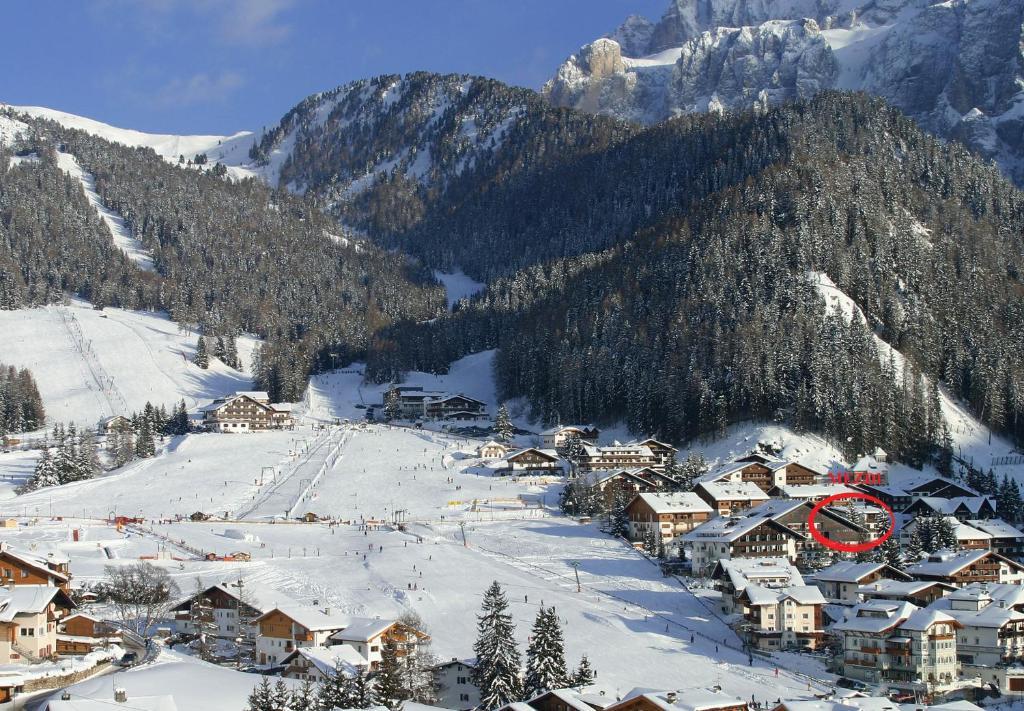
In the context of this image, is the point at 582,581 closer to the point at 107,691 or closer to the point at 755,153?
the point at 107,691

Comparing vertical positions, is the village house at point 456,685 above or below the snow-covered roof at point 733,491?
below

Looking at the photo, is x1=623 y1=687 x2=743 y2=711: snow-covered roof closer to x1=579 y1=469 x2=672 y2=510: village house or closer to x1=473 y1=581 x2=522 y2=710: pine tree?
x1=473 y1=581 x2=522 y2=710: pine tree

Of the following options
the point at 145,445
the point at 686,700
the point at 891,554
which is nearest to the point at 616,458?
the point at 891,554

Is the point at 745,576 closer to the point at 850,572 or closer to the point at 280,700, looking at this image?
the point at 850,572

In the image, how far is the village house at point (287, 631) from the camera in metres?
55.2

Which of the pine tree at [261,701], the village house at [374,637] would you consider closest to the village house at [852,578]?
the village house at [374,637]

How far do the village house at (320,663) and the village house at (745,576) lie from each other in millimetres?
24222

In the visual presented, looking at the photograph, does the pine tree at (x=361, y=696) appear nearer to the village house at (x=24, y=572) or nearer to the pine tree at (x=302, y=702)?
the pine tree at (x=302, y=702)

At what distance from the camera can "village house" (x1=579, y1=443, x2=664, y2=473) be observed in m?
108

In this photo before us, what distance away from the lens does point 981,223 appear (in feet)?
518

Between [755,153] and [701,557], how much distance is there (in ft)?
344

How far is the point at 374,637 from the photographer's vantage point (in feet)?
178

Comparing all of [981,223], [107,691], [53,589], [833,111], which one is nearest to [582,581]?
[53,589]

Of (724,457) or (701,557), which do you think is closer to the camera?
(701,557)
